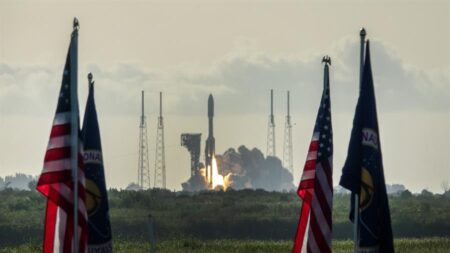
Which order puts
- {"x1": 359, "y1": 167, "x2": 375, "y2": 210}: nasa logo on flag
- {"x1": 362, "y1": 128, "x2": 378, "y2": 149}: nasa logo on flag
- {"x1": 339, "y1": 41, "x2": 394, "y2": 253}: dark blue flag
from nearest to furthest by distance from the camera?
{"x1": 339, "y1": 41, "x2": 394, "y2": 253}: dark blue flag → {"x1": 359, "y1": 167, "x2": 375, "y2": 210}: nasa logo on flag → {"x1": 362, "y1": 128, "x2": 378, "y2": 149}: nasa logo on flag

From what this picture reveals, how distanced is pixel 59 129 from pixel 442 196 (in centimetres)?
11187

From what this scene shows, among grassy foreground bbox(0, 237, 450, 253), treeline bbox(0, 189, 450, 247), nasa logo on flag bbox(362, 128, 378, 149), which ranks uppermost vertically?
treeline bbox(0, 189, 450, 247)

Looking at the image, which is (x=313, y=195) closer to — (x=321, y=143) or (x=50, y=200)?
(x=321, y=143)

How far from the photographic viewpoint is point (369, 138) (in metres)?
41.0

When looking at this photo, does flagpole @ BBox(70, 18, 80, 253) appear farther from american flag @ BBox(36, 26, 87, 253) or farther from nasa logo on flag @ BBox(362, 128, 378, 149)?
nasa logo on flag @ BBox(362, 128, 378, 149)

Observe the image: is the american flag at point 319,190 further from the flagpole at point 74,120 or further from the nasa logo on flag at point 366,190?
the flagpole at point 74,120

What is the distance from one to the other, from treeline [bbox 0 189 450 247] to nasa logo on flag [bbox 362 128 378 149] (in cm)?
6473

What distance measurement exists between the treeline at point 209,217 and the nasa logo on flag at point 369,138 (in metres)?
64.7

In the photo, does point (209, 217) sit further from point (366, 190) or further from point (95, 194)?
point (366, 190)

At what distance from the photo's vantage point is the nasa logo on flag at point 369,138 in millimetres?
40906

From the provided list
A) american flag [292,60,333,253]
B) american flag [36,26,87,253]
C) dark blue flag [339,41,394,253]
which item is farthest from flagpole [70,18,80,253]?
american flag [292,60,333,253]

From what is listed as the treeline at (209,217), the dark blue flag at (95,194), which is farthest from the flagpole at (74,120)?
the treeline at (209,217)

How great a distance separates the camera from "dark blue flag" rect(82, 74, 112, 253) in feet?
141

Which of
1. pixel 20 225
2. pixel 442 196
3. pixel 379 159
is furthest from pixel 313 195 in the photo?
pixel 442 196
